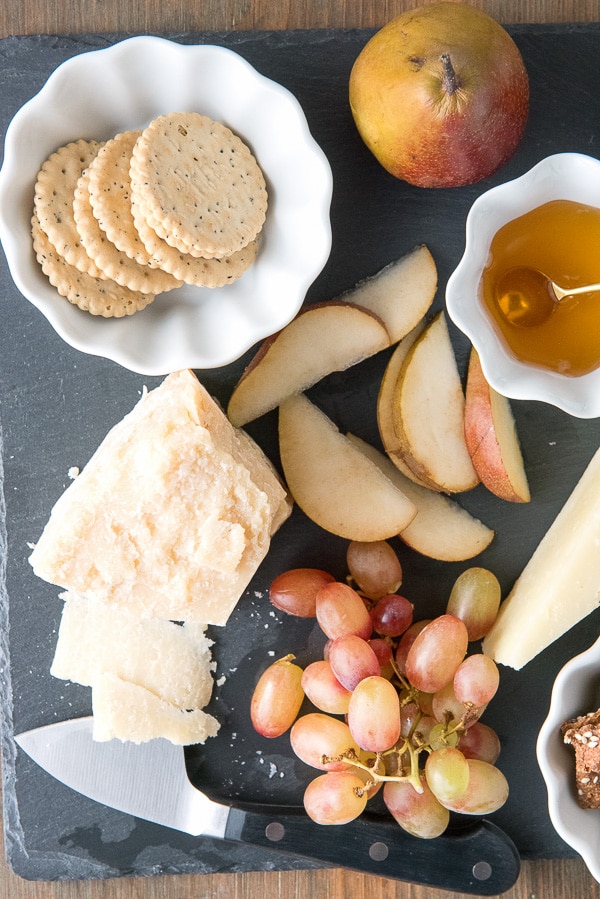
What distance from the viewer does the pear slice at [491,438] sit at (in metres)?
1.31

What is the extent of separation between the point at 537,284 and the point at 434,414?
25cm

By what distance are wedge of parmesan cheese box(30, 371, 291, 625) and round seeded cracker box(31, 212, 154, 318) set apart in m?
0.15

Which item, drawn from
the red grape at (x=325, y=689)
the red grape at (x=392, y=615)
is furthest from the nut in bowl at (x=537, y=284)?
the red grape at (x=325, y=689)

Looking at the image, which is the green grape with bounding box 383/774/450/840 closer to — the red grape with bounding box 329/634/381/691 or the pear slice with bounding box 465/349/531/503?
the red grape with bounding box 329/634/381/691

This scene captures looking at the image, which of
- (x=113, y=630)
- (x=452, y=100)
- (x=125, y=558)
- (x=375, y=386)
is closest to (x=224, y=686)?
(x=113, y=630)

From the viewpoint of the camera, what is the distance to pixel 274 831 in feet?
4.41

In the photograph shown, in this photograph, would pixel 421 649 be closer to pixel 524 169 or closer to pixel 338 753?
pixel 338 753

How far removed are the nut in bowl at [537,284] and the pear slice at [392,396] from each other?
16 cm

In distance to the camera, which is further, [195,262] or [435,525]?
[435,525]

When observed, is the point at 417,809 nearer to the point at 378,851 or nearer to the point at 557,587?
the point at 378,851

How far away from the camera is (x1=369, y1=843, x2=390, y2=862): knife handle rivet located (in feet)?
4.42

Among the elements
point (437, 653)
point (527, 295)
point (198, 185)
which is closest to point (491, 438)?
point (527, 295)

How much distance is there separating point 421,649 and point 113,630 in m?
0.48

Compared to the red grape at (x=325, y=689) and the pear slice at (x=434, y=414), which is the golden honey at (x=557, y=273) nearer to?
the pear slice at (x=434, y=414)
